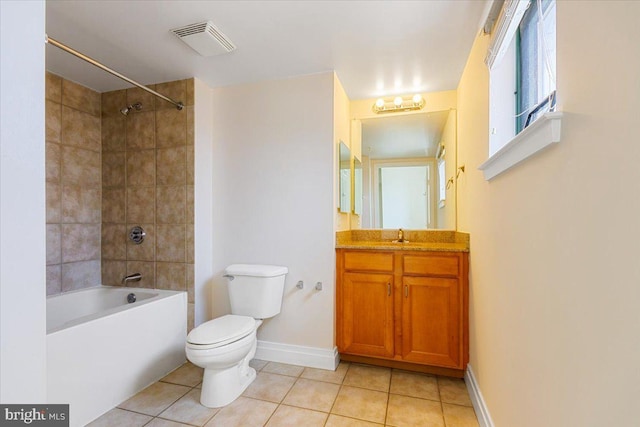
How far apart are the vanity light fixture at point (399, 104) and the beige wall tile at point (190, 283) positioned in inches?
81.2

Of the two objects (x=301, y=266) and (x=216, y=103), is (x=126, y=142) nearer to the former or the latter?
(x=216, y=103)

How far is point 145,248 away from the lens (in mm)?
2291

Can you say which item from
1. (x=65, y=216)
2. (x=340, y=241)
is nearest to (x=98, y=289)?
(x=65, y=216)

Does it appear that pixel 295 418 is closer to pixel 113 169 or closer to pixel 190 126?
pixel 190 126

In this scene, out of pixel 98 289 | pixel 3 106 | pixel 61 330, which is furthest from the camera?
pixel 98 289

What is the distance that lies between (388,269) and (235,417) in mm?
1280

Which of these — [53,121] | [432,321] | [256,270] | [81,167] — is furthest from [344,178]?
[53,121]

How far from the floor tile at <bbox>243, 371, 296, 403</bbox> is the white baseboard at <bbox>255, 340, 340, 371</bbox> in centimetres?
18

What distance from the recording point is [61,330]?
142 centimetres

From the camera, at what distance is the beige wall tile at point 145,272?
2264mm

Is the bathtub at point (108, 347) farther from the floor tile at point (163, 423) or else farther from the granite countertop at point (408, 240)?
the granite countertop at point (408, 240)

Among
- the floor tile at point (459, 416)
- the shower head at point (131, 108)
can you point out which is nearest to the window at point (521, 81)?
the floor tile at point (459, 416)

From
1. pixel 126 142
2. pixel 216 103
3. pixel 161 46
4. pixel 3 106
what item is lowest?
pixel 3 106

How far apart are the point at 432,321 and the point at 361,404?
27.8 inches
